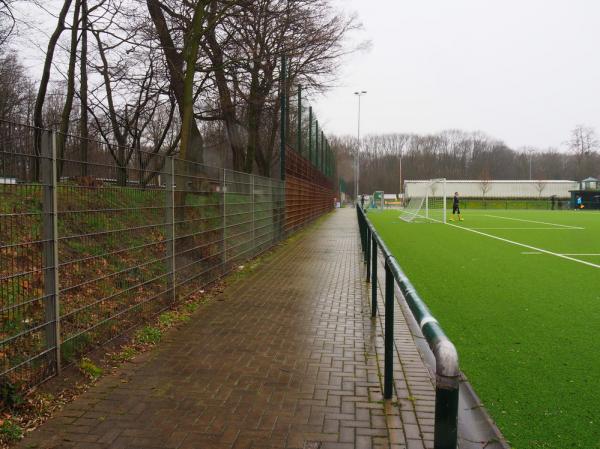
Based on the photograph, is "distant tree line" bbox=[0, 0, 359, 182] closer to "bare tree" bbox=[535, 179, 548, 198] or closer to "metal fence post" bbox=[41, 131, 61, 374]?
"metal fence post" bbox=[41, 131, 61, 374]

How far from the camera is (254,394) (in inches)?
155

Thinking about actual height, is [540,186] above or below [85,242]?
above

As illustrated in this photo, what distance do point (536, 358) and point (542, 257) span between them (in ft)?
29.8

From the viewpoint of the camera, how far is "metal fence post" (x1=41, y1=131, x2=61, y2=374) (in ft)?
13.1

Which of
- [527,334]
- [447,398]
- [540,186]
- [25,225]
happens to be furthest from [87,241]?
[540,186]

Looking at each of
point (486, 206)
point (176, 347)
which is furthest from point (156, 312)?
point (486, 206)

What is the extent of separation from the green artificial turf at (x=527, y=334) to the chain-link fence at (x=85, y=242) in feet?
10.9

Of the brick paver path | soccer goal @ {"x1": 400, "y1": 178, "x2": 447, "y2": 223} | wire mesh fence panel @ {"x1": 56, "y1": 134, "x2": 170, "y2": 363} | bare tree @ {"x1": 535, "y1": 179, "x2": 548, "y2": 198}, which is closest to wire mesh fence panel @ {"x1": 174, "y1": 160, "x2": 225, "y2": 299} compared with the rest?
wire mesh fence panel @ {"x1": 56, "y1": 134, "x2": 170, "y2": 363}

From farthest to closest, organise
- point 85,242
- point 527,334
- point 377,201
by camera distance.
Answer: point 377,201 → point 527,334 → point 85,242

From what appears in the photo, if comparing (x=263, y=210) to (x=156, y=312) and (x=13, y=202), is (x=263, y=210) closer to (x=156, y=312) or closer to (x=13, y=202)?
(x=156, y=312)

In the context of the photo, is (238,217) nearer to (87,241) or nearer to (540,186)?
(87,241)

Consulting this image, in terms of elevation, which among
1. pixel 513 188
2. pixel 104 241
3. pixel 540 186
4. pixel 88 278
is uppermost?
pixel 540 186

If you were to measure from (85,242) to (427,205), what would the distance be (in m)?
32.7

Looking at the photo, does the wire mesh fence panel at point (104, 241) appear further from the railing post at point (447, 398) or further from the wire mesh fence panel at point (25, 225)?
the railing post at point (447, 398)
